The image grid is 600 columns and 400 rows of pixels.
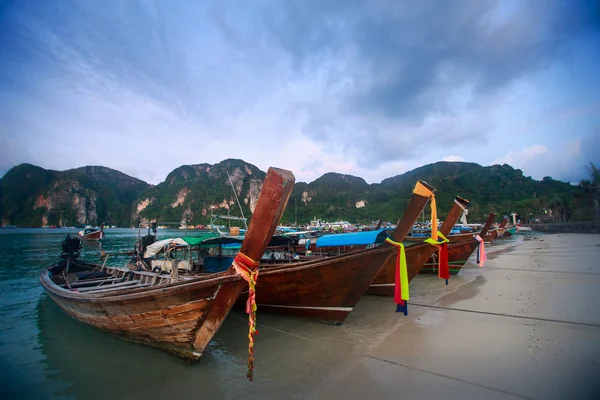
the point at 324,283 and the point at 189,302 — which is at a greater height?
the point at 189,302

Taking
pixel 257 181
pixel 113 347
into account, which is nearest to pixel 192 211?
pixel 257 181

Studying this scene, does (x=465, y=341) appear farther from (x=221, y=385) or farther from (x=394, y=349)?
(x=221, y=385)

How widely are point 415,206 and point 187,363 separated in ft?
17.4

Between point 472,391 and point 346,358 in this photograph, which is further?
point 346,358

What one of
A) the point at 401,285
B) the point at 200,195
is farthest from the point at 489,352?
the point at 200,195

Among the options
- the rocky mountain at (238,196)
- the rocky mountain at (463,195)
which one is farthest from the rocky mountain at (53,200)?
the rocky mountain at (463,195)

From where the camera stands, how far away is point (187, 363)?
4547 millimetres

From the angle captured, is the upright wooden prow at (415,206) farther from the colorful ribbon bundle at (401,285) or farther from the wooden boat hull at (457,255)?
the wooden boat hull at (457,255)

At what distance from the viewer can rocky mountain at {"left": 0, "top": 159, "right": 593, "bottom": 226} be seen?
3346 inches

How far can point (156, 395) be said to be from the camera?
394 cm

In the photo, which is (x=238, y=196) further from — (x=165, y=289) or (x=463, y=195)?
(x=165, y=289)

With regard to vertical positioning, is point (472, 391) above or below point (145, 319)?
below

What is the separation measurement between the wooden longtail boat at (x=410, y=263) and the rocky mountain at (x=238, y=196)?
53076mm

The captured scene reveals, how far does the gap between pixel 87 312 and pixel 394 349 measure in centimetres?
658
